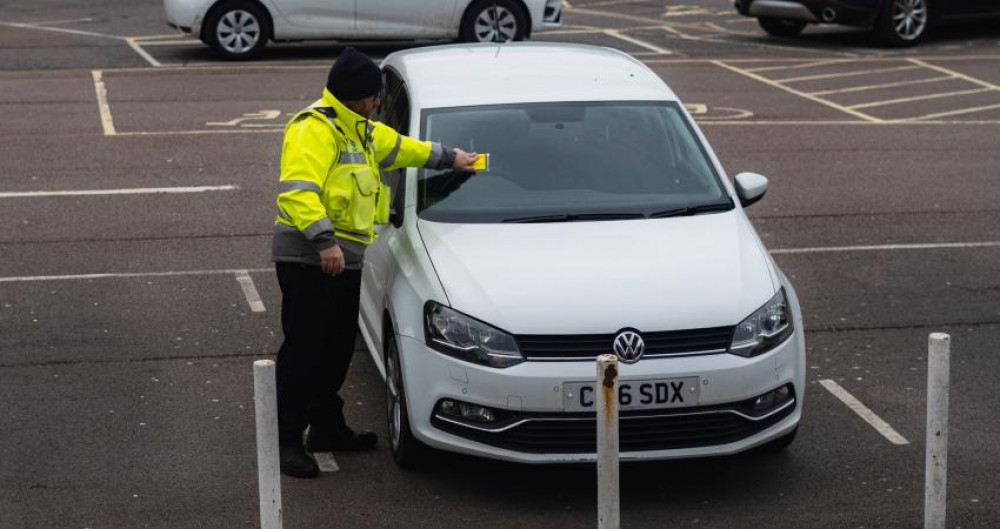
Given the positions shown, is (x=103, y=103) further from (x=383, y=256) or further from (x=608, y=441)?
(x=608, y=441)

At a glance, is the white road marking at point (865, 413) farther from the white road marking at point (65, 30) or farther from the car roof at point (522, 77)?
the white road marking at point (65, 30)

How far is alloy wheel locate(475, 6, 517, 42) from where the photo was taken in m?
21.3

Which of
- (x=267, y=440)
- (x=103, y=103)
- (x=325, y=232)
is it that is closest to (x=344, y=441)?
(x=325, y=232)

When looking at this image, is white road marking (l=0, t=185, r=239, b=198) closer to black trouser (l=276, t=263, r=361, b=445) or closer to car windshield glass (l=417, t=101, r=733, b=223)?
car windshield glass (l=417, t=101, r=733, b=223)

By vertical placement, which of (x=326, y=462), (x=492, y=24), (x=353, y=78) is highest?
(x=353, y=78)

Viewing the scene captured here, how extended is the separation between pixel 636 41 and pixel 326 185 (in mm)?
16655

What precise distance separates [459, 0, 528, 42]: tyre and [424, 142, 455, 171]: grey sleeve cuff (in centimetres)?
1373

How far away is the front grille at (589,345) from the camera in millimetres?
6570

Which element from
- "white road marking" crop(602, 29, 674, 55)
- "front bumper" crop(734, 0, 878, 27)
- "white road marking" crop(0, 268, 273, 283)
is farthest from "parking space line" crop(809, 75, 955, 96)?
"white road marking" crop(0, 268, 273, 283)

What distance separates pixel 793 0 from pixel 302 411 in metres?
16.5

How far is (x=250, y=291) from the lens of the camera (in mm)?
10289

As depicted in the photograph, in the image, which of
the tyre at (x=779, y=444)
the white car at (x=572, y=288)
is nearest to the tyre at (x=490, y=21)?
the white car at (x=572, y=288)

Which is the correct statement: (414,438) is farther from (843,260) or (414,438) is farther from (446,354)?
(843,260)

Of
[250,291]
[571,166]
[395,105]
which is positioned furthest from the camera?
[250,291]
